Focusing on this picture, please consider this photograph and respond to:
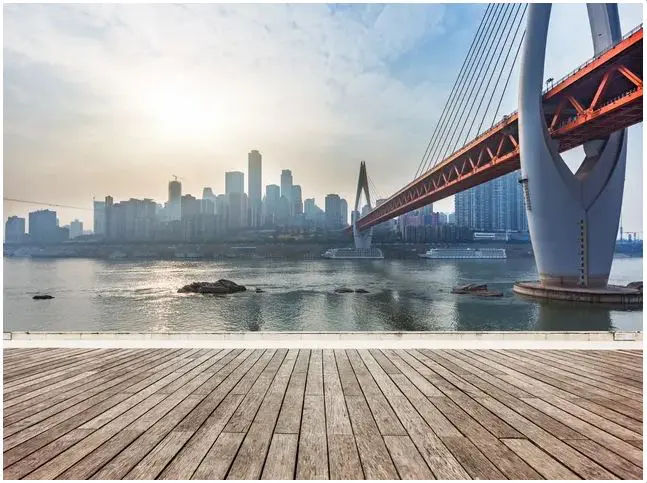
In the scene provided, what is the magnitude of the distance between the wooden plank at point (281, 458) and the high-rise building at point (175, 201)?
287 feet

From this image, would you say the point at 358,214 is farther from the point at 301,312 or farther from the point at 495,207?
the point at 301,312

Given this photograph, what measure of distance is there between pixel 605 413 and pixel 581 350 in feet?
7.05

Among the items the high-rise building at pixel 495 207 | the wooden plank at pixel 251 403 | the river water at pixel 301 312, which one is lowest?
the river water at pixel 301 312

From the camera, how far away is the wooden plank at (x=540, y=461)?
193cm

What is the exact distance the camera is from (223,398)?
3.01 meters

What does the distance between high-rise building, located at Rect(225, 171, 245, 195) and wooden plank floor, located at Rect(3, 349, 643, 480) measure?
89.1 m

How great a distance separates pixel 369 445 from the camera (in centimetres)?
222

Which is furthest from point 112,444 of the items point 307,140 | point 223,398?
point 307,140

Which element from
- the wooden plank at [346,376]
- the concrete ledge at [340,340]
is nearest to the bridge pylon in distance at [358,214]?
the concrete ledge at [340,340]

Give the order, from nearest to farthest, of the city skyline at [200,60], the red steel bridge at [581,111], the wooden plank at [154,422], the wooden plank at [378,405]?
1. the wooden plank at [154,422]
2. the wooden plank at [378,405]
3. the city skyline at [200,60]
4. the red steel bridge at [581,111]

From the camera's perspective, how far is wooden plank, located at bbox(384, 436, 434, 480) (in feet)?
6.34

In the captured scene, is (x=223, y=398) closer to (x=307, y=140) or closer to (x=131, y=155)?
(x=307, y=140)

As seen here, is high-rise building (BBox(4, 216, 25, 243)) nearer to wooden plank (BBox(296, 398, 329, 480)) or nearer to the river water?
the river water

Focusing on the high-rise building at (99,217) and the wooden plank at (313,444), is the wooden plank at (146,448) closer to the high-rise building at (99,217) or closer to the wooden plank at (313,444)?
the wooden plank at (313,444)
